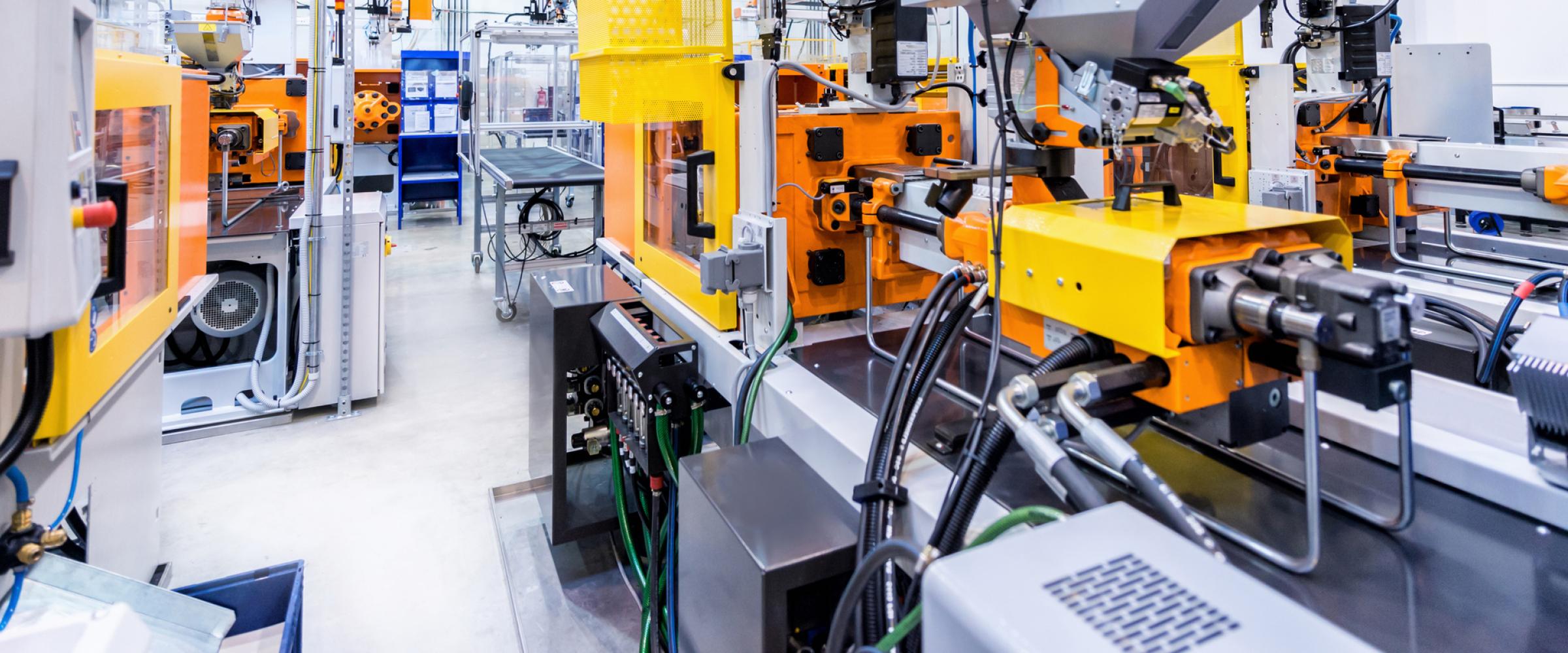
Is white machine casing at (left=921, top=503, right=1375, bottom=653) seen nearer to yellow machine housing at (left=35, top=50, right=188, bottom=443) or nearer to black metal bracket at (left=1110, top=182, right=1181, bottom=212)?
black metal bracket at (left=1110, top=182, right=1181, bottom=212)

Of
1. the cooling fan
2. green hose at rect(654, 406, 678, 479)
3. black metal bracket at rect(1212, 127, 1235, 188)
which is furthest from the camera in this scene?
the cooling fan

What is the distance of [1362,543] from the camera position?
1098 mm

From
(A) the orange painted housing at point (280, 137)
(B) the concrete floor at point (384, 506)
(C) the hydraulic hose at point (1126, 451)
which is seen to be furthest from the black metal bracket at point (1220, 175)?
(A) the orange painted housing at point (280, 137)

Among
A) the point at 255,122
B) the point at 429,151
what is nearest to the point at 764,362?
the point at 255,122

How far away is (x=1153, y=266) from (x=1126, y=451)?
24 cm

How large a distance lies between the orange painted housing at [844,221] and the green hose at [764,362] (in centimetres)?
17

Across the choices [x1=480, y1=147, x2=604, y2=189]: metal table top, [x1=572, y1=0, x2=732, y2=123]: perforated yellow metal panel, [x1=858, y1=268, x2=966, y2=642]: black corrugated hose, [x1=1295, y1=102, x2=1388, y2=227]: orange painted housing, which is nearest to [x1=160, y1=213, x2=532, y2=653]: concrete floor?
[x1=480, y1=147, x2=604, y2=189]: metal table top

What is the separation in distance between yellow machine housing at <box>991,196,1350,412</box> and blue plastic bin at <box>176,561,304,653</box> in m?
1.72

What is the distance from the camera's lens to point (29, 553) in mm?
1112

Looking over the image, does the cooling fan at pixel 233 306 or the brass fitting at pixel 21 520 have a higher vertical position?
the cooling fan at pixel 233 306

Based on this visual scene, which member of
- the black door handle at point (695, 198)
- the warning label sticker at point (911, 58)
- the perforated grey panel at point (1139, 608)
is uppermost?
the warning label sticker at point (911, 58)

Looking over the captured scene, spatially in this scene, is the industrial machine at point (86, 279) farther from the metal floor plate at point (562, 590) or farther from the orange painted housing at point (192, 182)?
the metal floor plate at point (562, 590)

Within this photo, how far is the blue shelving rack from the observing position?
8320 mm

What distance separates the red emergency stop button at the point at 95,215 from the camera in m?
1.02
